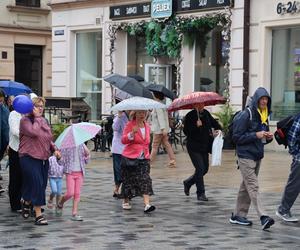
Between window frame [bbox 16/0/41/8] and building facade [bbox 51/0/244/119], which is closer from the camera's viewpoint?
building facade [bbox 51/0/244/119]

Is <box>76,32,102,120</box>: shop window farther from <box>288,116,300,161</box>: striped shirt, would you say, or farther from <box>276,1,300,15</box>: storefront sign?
<box>288,116,300,161</box>: striped shirt

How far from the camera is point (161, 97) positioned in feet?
51.0

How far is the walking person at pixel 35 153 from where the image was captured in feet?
29.9

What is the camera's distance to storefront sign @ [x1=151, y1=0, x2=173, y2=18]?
2294cm

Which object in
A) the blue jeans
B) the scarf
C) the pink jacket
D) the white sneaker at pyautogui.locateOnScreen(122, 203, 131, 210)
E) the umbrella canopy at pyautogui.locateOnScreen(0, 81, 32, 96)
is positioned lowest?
the white sneaker at pyautogui.locateOnScreen(122, 203, 131, 210)

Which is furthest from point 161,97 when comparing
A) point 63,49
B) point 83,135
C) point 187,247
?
point 63,49

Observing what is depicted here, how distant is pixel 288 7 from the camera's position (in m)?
19.5

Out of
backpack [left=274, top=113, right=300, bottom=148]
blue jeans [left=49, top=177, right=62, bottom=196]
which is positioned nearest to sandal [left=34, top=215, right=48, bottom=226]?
blue jeans [left=49, top=177, right=62, bottom=196]

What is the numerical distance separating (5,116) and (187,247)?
14.8 ft

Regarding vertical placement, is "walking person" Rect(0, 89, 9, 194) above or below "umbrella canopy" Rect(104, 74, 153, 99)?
below

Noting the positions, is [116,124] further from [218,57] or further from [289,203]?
[218,57]

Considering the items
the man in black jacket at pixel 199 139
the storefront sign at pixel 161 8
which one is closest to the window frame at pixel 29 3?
the storefront sign at pixel 161 8

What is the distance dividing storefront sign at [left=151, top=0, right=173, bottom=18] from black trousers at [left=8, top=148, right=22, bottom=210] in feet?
44.8

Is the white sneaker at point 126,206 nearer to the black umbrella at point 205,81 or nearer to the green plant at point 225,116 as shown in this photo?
the green plant at point 225,116
